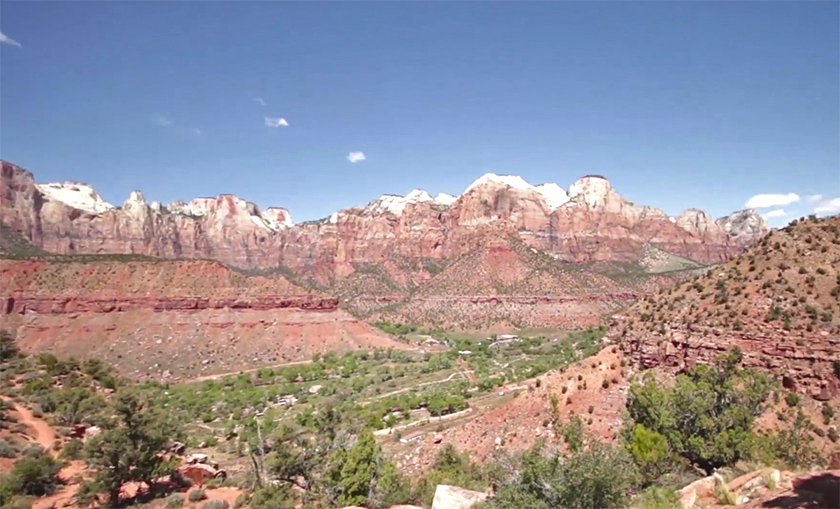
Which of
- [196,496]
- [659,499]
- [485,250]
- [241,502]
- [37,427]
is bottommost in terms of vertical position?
[196,496]

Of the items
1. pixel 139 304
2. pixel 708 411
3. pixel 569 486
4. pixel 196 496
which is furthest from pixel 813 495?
pixel 139 304

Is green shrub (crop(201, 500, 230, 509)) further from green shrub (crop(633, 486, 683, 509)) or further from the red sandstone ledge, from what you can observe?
the red sandstone ledge

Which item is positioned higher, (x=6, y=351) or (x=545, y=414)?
(x=6, y=351)

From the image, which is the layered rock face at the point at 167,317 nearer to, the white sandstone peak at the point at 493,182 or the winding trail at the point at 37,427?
the winding trail at the point at 37,427

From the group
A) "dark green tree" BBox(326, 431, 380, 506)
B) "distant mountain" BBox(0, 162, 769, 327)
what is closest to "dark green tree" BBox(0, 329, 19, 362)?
"dark green tree" BBox(326, 431, 380, 506)

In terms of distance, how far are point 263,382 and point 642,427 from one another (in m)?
60.1

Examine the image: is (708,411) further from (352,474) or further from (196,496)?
(196,496)

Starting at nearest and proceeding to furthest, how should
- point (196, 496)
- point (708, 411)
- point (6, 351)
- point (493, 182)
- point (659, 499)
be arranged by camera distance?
point (659, 499), point (708, 411), point (196, 496), point (6, 351), point (493, 182)

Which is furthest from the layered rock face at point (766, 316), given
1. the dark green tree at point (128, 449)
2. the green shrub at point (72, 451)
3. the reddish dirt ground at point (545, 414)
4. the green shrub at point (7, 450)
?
the green shrub at point (7, 450)

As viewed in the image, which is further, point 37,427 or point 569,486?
point 37,427

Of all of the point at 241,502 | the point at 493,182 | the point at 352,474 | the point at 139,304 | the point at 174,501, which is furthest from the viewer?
the point at 493,182

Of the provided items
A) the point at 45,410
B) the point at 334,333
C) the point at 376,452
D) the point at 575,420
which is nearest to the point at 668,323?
the point at 575,420

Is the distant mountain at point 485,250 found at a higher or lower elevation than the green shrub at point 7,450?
higher

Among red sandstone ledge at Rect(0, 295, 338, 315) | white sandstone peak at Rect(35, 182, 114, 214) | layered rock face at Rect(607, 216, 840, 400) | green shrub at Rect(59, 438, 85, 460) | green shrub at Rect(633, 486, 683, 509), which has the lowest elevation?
green shrub at Rect(59, 438, 85, 460)
